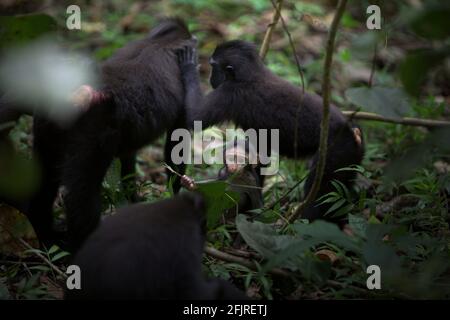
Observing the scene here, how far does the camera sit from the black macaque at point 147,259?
254cm

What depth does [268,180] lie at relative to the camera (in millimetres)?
5914

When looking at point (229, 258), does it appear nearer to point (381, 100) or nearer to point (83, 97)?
point (381, 100)

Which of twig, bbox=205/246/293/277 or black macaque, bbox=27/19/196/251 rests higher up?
black macaque, bbox=27/19/196/251

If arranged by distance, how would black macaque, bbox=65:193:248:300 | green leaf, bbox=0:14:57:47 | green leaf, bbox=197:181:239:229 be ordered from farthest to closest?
green leaf, bbox=197:181:239:229
black macaque, bbox=65:193:248:300
green leaf, bbox=0:14:57:47

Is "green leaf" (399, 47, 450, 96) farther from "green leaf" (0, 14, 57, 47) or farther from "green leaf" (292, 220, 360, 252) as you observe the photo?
"green leaf" (0, 14, 57, 47)

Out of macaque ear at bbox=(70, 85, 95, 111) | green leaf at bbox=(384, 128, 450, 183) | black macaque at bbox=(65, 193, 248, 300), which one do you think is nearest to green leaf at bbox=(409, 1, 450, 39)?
green leaf at bbox=(384, 128, 450, 183)

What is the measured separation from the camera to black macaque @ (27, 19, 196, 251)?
395 cm

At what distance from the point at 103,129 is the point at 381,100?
6.42 ft

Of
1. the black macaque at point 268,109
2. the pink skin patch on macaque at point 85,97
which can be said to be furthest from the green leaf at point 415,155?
the pink skin patch on macaque at point 85,97

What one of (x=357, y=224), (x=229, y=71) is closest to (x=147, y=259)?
(x=357, y=224)

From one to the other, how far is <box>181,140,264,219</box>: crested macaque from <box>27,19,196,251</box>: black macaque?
0.52 metres
